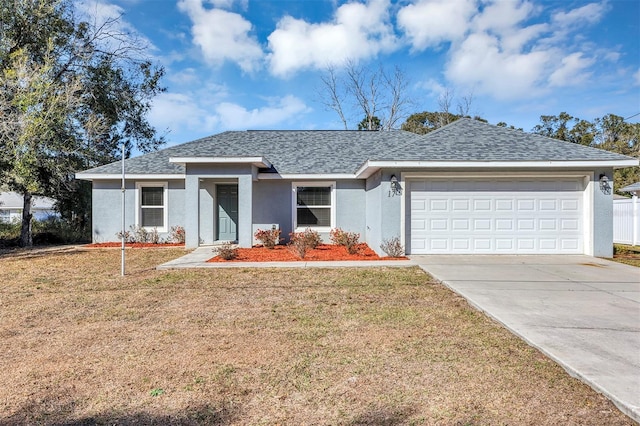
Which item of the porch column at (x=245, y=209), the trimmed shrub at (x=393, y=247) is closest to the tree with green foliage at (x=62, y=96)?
the porch column at (x=245, y=209)

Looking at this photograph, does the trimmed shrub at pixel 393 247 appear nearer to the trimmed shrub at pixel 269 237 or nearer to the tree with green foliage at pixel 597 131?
the trimmed shrub at pixel 269 237

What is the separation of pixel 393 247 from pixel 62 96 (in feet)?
48.8

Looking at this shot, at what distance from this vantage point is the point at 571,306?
5406 mm

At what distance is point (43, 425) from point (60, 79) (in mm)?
20055

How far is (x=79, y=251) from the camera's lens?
1265 cm

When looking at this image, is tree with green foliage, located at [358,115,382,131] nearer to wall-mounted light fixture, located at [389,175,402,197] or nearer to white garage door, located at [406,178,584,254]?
white garage door, located at [406,178,584,254]

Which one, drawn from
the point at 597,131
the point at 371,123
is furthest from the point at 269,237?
the point at 597,131

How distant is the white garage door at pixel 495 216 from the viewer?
34.6 feet

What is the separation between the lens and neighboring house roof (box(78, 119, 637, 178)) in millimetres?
10227

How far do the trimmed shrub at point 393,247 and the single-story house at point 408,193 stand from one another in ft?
0.53

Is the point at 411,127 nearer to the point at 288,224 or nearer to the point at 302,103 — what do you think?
the point at 302,103

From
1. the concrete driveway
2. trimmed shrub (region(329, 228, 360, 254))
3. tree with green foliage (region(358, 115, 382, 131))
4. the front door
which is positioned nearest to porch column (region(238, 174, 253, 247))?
the front door

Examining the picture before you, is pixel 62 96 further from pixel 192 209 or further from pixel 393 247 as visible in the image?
pixel 393 247

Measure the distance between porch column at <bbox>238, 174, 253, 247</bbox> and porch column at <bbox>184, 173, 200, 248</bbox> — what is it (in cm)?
152
